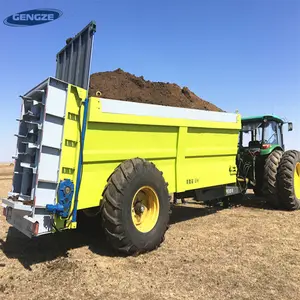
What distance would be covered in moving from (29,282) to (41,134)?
1650 mm

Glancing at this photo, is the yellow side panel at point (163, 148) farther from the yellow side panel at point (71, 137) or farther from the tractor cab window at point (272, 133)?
the tractor cab window at point (272, 133)

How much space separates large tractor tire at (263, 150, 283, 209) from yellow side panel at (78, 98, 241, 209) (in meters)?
1.26

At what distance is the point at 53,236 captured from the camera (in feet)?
17.5

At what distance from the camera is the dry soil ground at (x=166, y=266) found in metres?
3.40

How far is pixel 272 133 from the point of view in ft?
28.5

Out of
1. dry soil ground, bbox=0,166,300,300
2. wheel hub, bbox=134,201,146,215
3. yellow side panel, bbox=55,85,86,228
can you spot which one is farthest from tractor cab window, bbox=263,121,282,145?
yellow side panel, bbox=55,85,86,228

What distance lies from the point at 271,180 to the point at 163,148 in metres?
3.76

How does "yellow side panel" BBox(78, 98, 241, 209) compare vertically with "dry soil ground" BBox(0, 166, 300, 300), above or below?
above

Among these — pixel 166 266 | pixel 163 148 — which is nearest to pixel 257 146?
pixel 163 148

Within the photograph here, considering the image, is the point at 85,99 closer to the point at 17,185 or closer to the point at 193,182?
the point at 17,185

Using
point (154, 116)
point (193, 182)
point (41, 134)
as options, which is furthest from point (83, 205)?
point (193, 182)

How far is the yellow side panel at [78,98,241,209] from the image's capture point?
434 centimetres

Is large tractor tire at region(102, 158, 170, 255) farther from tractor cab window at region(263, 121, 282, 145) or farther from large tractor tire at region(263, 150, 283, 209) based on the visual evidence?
tractor cab window at region(263, 121, 282, 145)

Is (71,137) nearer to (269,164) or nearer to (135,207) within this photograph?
(135,207)
